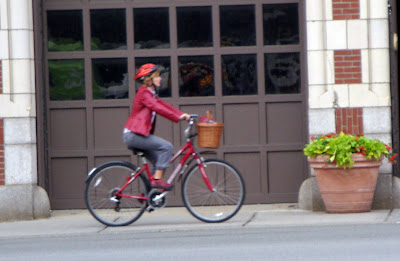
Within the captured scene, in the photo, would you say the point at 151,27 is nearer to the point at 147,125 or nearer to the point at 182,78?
the point at 182,78

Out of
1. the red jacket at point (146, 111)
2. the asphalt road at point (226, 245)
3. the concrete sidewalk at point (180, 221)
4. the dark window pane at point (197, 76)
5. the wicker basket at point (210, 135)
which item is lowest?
the asphalt road at point (226, 245)

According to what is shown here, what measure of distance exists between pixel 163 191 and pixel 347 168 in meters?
2.12

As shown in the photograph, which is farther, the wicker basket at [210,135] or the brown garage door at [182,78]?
the brown garage door at [182,78]

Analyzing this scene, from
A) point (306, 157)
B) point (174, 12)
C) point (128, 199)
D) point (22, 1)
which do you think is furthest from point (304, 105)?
point (22, 1)

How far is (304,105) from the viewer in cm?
1220

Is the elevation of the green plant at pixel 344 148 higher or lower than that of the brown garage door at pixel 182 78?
lower


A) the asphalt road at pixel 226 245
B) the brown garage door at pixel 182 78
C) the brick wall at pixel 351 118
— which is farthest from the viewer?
the brown garage door at pixel 182 78

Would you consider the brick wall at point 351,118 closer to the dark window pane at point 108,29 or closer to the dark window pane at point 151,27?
the dark window pane at point 151,27

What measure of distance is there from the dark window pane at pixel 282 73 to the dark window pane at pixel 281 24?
0.19 metres

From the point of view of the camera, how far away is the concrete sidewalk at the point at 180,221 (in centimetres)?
1049

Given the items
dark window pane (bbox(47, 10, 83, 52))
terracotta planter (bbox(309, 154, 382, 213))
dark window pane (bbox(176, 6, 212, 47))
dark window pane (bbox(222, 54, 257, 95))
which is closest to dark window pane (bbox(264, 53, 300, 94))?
dark window pane (bbox(222, 54, 257, 95))

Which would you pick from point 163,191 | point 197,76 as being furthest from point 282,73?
point 163,191

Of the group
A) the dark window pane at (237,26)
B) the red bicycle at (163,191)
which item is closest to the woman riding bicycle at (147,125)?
the red bicycle at (163,191)

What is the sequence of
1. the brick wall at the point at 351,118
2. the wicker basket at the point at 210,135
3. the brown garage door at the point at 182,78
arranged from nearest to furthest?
the wicker basket at the point at 210,135 < the brick wall at the point at 351,118 < the brown garage door at the point at 182,78
